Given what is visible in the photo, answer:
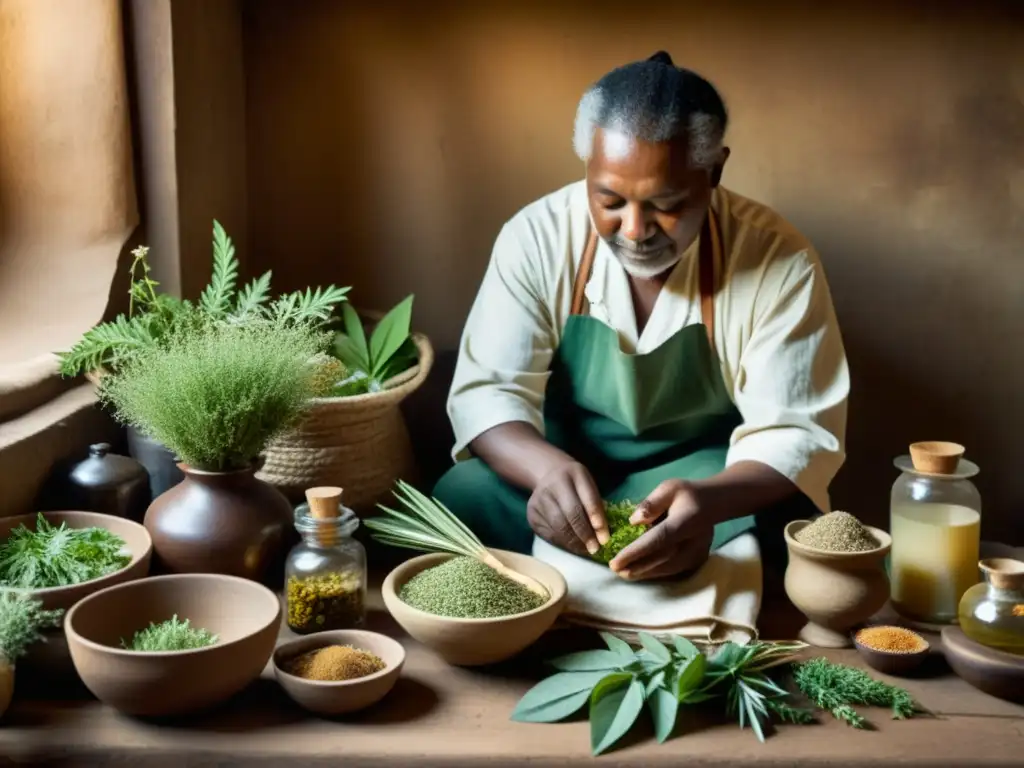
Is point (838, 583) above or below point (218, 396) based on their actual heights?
below

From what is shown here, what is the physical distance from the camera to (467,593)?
194 cm

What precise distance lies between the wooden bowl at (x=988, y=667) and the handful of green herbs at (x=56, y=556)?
1.36m

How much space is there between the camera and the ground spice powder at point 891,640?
6.50ft

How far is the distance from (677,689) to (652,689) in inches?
1.5

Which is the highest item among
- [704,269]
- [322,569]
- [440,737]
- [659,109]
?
[659,109]

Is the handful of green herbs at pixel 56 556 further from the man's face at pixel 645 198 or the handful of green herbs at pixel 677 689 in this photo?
the man's face at pixel 645 198

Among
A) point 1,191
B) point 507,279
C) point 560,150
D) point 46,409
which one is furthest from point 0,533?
point 560,150

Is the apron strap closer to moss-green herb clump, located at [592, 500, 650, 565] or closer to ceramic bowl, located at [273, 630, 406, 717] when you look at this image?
moss-green herb clump, located at [592, 500, 650, 565]

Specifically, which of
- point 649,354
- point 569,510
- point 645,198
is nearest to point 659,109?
point 645,198

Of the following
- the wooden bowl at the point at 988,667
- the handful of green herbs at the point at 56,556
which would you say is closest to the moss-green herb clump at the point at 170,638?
the handful of green herbs at the point at 56,556

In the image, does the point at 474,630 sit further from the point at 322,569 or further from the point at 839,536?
the point at 839,536

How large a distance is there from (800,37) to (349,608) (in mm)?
1764

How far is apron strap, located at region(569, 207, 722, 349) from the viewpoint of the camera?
2385 millimetres

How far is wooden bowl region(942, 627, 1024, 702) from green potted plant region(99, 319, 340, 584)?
1160 millimetres
